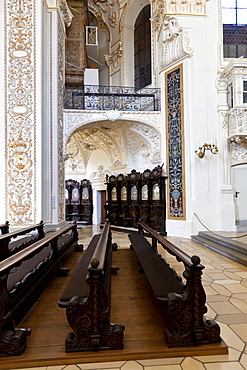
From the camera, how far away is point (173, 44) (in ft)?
30.7

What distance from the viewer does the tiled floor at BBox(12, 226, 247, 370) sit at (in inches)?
78.6

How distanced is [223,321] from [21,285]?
2223 millimetres

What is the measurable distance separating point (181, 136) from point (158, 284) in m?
7.24

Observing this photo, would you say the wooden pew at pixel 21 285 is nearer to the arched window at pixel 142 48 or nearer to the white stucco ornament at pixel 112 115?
the white stucco ornament at pixel 112 115

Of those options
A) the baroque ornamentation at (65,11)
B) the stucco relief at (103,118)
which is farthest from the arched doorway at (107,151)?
the baroque ornamentation at (65,11)

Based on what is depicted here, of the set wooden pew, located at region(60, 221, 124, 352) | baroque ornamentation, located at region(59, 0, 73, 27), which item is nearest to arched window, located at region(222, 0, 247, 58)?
baroque ornamentation, located at region(59, 0, 73, 27)

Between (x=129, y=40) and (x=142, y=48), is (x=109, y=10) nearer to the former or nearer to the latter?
(x=129, y=40)

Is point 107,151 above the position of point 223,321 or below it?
above

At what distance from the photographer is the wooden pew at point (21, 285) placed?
2.07m

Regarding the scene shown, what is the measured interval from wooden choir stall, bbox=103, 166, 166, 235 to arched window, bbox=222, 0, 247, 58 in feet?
17.4

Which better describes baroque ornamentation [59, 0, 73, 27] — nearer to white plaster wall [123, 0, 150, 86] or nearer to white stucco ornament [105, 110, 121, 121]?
white stucco ornament [105, 110, 121, 121]

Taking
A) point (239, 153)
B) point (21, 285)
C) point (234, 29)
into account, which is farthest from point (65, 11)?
point (21, 285)

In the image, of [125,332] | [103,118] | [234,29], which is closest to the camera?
[125,332]

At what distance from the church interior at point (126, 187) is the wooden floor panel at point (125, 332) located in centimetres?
1
